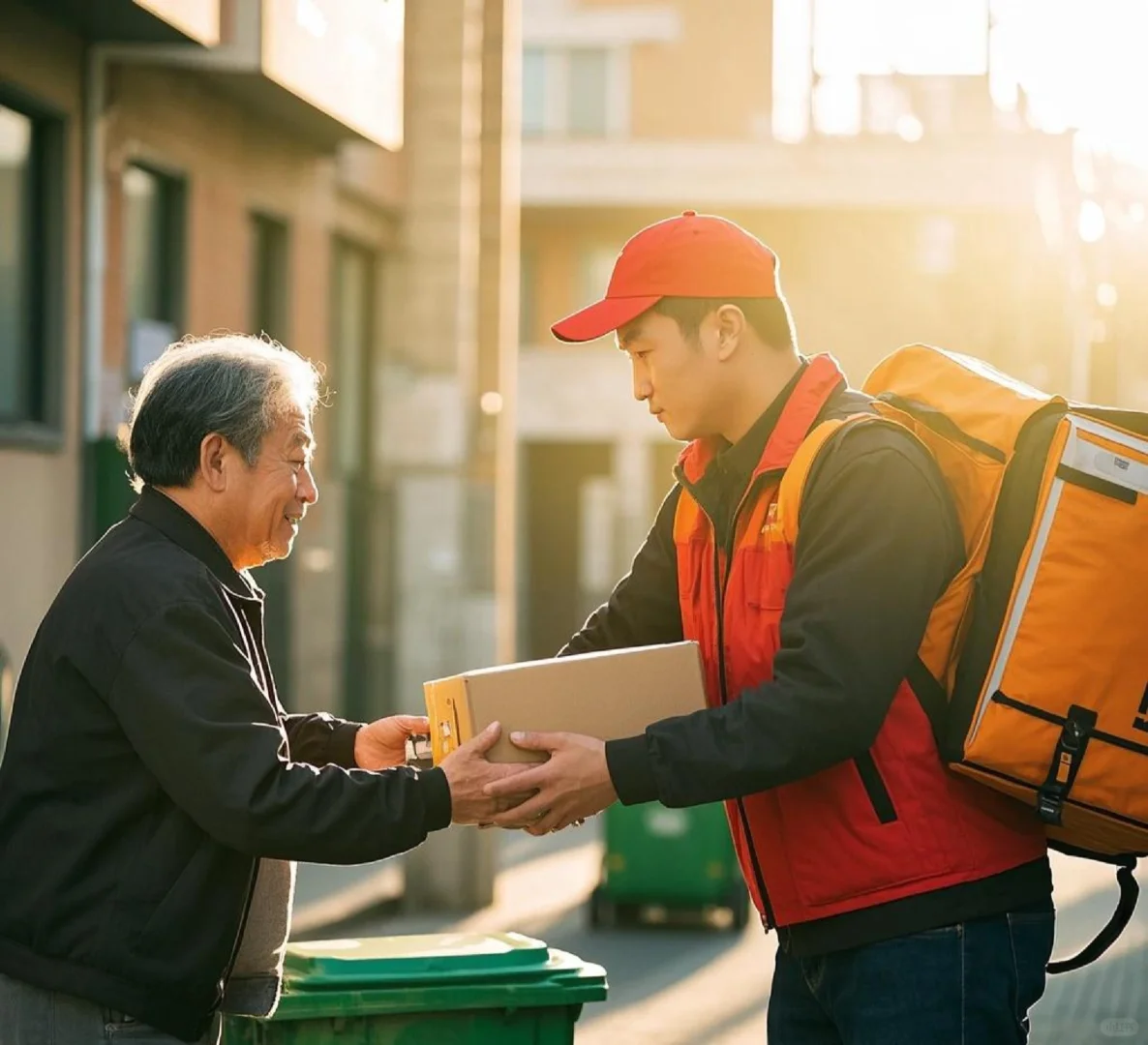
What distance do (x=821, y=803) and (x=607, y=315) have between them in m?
0.96

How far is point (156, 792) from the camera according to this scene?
147 inches

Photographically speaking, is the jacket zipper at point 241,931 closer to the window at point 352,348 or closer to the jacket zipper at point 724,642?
the jacket zipper at point 724,642

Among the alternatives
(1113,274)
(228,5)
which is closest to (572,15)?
(1113,274)

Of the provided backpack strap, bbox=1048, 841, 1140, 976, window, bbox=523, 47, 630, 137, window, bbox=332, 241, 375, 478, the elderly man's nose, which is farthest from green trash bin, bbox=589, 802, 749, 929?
window, bbox=523, 47, 630, 137

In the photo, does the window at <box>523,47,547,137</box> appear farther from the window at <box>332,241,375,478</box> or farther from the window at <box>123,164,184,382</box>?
the window at <box>123,164,184,382</box>

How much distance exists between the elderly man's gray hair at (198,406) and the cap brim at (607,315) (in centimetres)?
53

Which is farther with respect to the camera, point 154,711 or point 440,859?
point 440,859

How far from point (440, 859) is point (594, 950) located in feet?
3.79

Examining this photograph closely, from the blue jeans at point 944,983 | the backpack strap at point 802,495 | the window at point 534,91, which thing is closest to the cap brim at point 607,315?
the backpack strap at point 802,495

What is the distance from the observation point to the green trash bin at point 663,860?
12.6 meters

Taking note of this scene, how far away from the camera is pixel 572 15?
38969 mm

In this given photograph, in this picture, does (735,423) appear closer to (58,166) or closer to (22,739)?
(22,739)

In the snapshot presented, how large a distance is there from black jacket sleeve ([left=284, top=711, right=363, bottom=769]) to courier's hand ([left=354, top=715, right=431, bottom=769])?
0.02 meters

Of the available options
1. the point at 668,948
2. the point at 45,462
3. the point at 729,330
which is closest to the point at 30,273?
the point at 45,462
